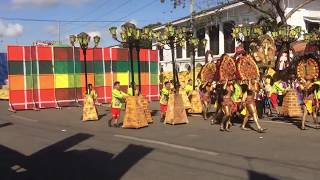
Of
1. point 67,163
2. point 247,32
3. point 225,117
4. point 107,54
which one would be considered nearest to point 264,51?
point 247,32

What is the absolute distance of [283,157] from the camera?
1049 cm

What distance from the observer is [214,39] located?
4297 cm

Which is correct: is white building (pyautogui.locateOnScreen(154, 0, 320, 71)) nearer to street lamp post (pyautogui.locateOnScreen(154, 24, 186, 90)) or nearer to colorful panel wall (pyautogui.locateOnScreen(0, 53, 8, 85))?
street lamp post (pyautogui.locateOnScreen(154, 24, 186, 90))

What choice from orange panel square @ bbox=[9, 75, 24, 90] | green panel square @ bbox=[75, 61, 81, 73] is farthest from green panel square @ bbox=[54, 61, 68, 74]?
orange panel square @ bbox=[9, 75, 24, 90]

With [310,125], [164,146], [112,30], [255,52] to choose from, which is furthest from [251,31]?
[164,146]

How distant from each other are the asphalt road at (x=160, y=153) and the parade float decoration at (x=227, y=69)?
1.59m

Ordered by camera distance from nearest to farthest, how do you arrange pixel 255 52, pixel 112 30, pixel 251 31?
pixel 112 30 < pixel 251 31 < pixel 255 52

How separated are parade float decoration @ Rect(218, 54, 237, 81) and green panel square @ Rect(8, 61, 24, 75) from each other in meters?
13.9

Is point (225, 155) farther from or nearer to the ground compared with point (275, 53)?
nearer to the ground

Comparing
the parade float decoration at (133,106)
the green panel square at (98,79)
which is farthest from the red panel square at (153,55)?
the parade float decoration at (133,106)

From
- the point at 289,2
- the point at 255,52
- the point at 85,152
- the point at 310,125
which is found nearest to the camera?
the point at 85,152

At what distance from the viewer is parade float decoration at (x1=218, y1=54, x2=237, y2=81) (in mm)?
16106

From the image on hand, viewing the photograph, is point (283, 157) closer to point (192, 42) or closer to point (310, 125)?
point (310, 125)

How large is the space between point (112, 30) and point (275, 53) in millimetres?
9532
